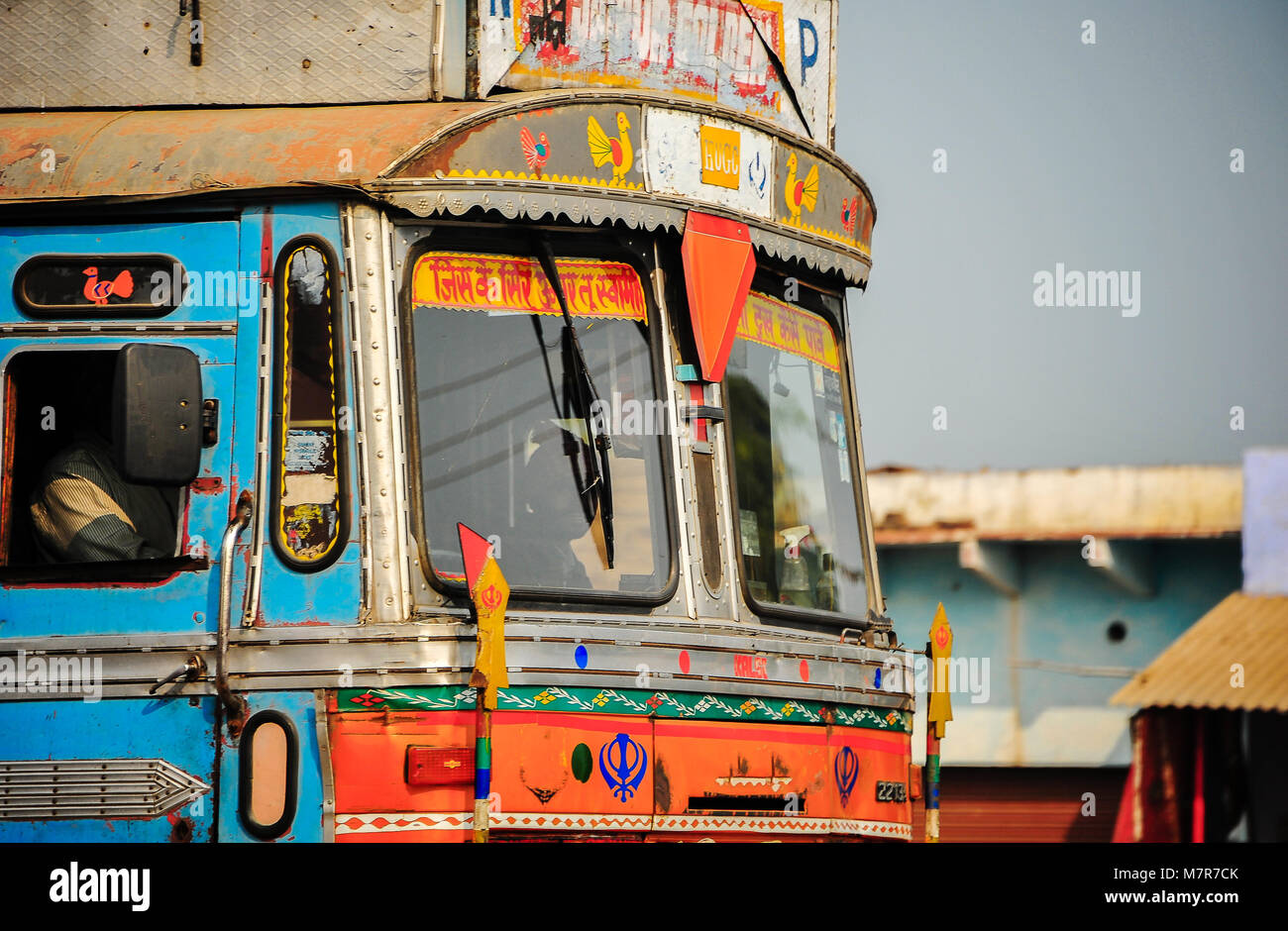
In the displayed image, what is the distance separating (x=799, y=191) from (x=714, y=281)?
2.43 ft

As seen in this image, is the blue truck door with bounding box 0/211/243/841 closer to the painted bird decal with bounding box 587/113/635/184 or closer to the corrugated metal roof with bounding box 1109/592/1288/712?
the painted bird decal with bounding box 587/113/635/184

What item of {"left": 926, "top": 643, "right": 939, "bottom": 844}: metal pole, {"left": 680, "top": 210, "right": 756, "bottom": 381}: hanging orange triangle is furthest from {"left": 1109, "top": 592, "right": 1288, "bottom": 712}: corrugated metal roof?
{"left": 680, "top": 210, "right": 756, "bottom": 381}: hanging orange triangle

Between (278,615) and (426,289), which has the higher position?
(426,289)

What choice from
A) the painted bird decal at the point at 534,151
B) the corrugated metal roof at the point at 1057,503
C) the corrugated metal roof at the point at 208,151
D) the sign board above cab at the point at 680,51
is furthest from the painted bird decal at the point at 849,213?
the corrugated metal roof at the point at 1057,503

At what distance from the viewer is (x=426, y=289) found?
577cm

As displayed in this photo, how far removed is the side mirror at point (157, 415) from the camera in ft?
17.2

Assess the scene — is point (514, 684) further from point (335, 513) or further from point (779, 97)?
point (779, 97)

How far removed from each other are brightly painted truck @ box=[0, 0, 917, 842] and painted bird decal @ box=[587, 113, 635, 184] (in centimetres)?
2

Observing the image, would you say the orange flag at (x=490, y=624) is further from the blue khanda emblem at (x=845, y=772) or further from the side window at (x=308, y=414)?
the blue khanda emblem at (x=845, y=772)

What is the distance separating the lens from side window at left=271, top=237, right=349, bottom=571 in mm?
5520

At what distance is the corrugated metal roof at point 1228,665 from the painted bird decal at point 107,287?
12.1m

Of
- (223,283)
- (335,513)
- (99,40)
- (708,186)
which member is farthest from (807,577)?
(99,40)
